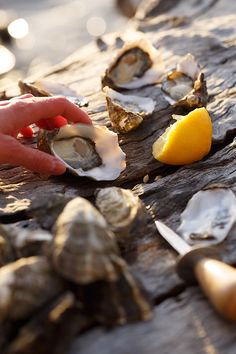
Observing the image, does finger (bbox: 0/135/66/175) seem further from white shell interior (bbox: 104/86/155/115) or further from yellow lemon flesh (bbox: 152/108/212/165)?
white shell interior (bbox: 104/86/155/115)

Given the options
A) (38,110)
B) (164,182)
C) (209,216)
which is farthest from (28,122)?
(209,216)

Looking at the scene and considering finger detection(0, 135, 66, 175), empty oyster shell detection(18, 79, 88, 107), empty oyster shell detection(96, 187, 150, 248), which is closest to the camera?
empty oyster shell detection(96, 187, 150, 248)

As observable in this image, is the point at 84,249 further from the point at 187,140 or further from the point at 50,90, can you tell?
the point at 50,90

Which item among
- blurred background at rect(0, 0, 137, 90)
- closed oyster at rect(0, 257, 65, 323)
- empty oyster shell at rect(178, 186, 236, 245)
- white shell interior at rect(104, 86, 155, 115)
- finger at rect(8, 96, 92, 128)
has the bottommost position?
empty oyster shell at rect(178, 186, 236, 245)

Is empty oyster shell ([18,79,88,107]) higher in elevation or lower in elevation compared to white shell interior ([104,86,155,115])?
higher

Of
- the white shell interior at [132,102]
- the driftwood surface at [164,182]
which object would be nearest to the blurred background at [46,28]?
the driftwood surface at [164,182]

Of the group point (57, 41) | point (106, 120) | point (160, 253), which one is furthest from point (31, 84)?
point (57, 41)

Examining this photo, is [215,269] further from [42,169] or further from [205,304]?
[42,169]

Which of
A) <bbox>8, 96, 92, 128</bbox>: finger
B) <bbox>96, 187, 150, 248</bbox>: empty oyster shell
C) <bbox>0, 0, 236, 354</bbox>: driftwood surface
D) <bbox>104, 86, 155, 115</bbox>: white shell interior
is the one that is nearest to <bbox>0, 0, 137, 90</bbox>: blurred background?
<bbox>0, 0, 236, 354</bbox>: driftwood surface
